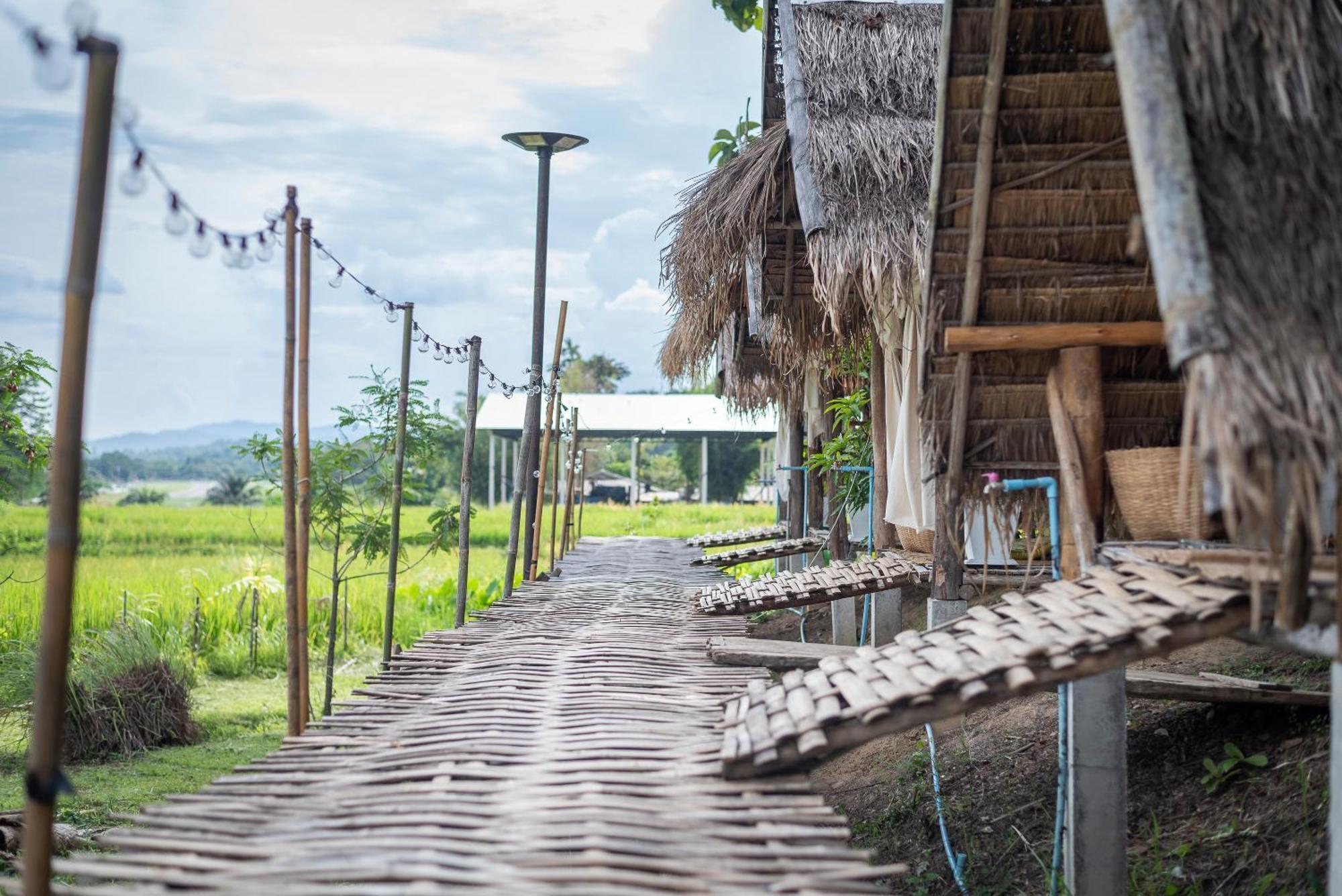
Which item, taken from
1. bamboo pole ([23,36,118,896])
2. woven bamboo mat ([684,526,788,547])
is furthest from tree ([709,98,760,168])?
bamboo pole ([23,36,118,896])

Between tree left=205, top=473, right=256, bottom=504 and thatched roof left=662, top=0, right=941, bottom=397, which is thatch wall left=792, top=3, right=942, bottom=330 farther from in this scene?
tree left=205, top=473, right=256, bottom=504

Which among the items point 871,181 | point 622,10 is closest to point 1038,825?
point 871,181

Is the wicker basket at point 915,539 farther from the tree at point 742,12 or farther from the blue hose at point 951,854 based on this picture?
the tree at point 742,12

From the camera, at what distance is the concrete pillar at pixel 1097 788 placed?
3.19 m

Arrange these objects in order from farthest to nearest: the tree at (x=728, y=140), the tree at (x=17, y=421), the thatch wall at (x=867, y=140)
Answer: the tree at (x=728, y=140), the tree at (x=17, y=421), the thatch wall at (x=867, y=140)

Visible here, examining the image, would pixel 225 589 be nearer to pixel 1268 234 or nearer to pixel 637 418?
pixel 1268 234

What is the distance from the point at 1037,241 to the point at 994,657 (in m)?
1.47

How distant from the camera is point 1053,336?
11.2ft

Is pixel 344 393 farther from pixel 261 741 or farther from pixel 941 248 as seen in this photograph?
pixel 941 248

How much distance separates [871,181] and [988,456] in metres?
1.73

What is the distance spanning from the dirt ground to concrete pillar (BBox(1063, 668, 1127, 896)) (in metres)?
0.33

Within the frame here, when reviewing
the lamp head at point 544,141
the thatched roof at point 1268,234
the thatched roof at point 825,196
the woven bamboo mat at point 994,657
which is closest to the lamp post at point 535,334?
the lamp head at point 544,141

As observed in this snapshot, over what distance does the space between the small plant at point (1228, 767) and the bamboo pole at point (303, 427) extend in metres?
3.00

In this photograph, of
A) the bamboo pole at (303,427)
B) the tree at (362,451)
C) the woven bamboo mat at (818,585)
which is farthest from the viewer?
the tree at (362,451)
